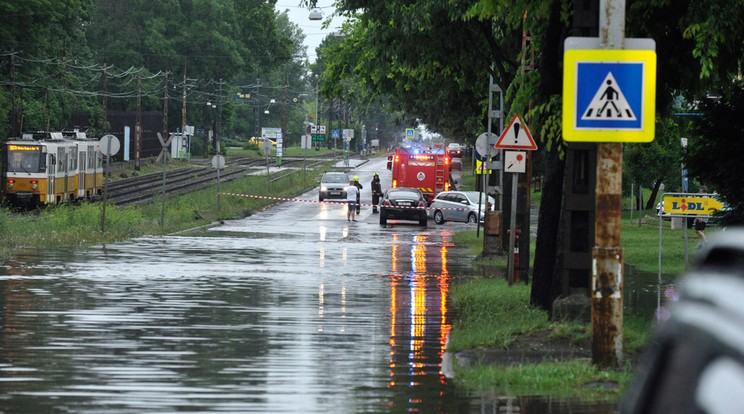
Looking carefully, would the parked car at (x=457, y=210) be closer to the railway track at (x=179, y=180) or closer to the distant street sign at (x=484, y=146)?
the railway track at (x=179, y=180)

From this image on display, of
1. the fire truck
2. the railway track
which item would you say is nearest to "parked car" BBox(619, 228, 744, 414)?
the railway track

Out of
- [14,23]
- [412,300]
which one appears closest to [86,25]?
[14,23]

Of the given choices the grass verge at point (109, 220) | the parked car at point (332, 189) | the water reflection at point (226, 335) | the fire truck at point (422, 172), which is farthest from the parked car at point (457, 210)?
the water reflection at point (226, 335)

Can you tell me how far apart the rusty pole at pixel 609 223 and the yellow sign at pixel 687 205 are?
1400 cm

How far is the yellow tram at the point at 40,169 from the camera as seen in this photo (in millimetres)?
56156

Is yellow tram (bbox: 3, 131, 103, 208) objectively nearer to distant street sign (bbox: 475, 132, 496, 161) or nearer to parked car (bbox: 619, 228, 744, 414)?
distant street sign (bbox: 475, 132, 496, 161)

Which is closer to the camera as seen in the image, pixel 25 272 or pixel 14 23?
pixel 25 272

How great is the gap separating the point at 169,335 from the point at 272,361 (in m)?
2.43

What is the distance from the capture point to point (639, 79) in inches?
444

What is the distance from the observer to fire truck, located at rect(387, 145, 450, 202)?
225ft

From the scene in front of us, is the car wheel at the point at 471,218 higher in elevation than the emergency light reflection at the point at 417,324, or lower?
higher

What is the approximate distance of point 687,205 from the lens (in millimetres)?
25078

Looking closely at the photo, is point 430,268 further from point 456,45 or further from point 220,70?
point 220,70

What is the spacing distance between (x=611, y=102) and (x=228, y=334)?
6.40 meters
